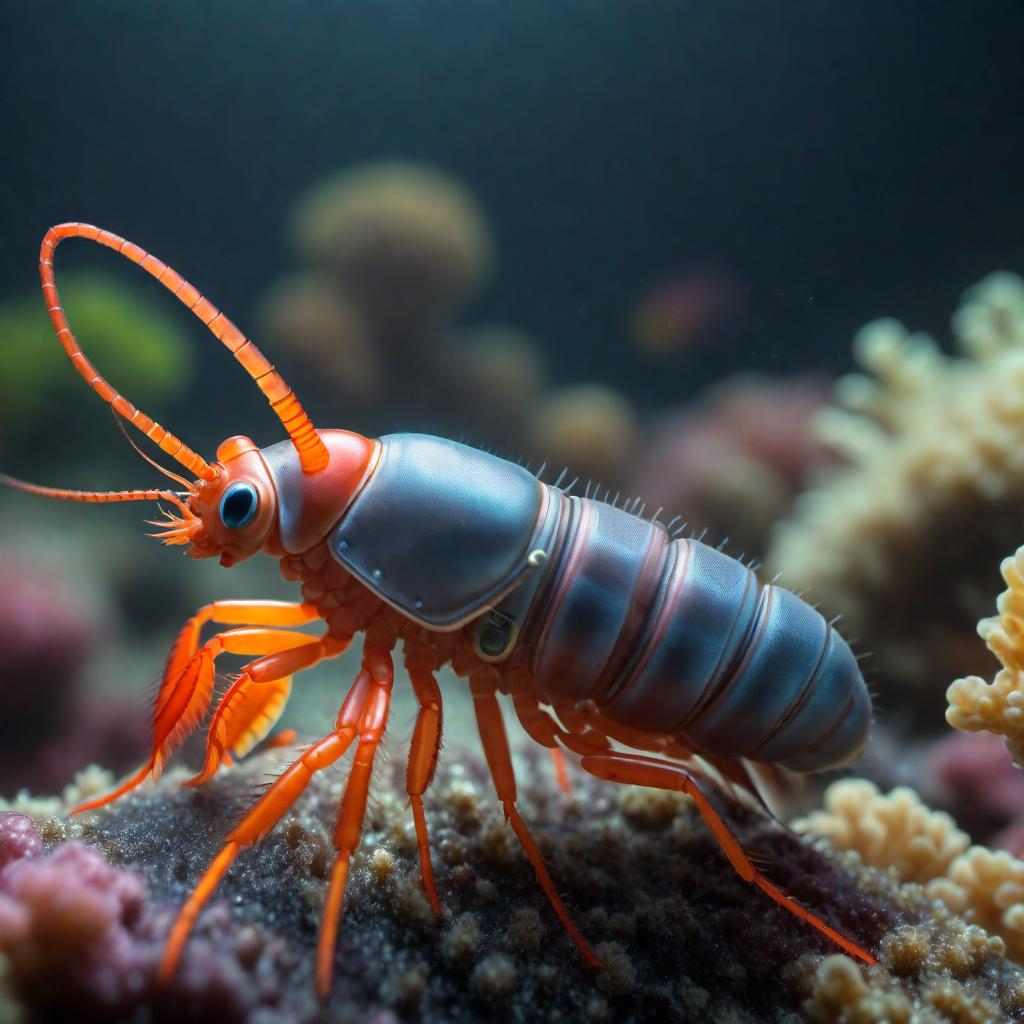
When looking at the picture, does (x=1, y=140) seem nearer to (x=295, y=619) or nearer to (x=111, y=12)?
(x=111, y=12)

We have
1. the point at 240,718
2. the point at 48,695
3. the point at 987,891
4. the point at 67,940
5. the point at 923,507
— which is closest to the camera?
the point at 67,940

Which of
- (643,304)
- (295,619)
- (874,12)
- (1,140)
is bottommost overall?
(295,619)

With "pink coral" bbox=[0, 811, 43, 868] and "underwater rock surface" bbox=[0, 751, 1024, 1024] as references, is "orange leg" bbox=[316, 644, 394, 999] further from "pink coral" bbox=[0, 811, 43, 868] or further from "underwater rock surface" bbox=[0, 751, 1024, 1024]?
"pink coral" bbox=[0, 811, 43, 868]

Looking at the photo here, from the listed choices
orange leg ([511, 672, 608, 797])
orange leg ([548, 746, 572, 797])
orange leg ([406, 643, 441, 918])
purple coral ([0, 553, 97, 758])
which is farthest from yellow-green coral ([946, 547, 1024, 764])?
purple coral ([0, 553, 97, 758])

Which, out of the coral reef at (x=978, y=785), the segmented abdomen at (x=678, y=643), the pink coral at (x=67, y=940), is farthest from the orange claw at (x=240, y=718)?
the coral reef at (x=978, y=785)

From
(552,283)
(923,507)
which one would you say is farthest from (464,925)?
(552,283)

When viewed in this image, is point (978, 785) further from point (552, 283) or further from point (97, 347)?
point (97, 347)

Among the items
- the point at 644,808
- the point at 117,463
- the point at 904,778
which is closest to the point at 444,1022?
the point at 644,808
